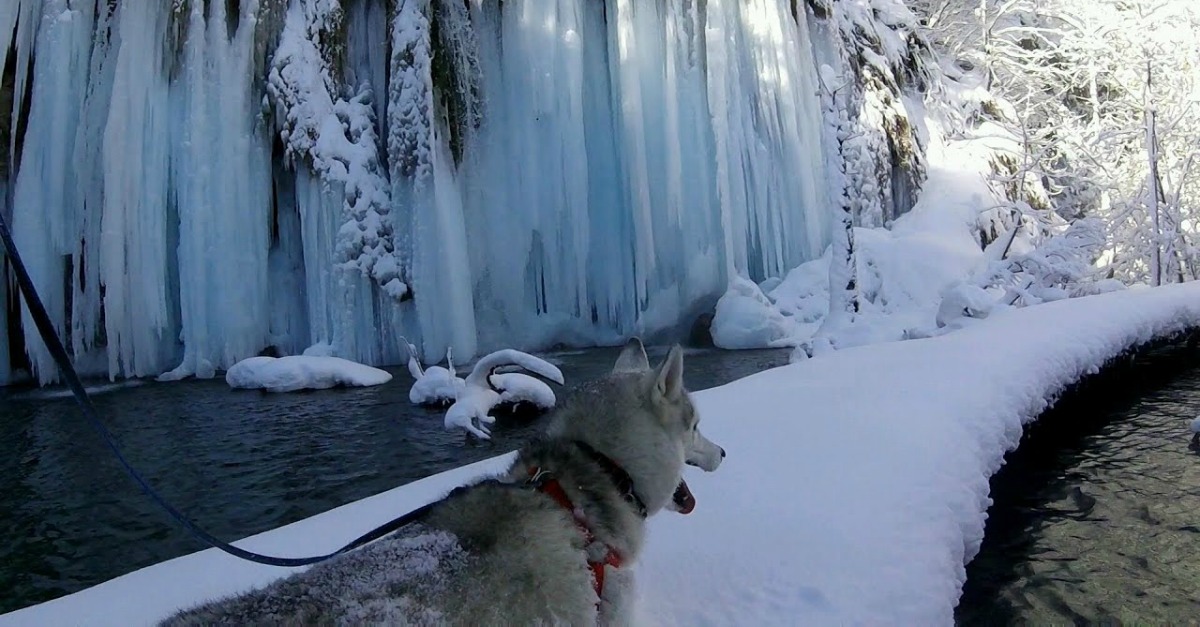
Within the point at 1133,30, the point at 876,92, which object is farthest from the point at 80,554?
the point at 1133,30

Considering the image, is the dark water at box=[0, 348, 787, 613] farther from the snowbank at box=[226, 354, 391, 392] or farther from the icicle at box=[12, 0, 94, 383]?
the icicle at box=[12, 0, 94, 383]

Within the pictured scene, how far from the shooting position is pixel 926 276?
1614 cm

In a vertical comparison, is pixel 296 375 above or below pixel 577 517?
below

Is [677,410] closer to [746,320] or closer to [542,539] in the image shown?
[542,539]

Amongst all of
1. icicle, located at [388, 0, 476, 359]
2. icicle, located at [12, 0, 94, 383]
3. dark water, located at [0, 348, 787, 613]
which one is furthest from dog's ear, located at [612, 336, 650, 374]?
icicle, located at [12, 0, 94, 383]

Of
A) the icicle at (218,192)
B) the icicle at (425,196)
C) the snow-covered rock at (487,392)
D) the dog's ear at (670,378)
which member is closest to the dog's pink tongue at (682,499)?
the dog's ear at (670,378)

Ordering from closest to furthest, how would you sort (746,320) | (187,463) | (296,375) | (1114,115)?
(187,463) → (296,375) → (746,320) → (1114,115)

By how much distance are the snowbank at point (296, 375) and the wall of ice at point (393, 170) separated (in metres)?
1.26

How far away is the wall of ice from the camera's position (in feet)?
40.0

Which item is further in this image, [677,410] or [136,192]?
[136,192]

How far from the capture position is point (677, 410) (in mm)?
2189

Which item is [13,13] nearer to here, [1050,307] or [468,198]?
[468,198]

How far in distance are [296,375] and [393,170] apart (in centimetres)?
403

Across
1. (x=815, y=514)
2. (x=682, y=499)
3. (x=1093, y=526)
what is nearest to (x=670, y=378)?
(x=682, y=499)
